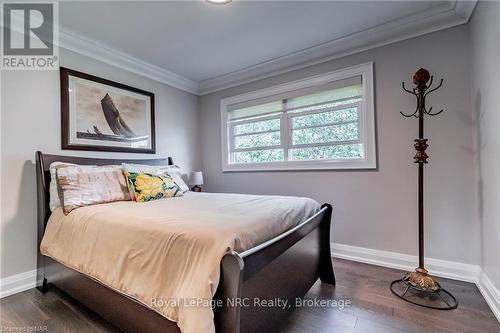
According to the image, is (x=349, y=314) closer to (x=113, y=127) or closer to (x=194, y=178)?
(x=194, y=178)

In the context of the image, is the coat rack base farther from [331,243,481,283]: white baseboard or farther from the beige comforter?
the beige comforter

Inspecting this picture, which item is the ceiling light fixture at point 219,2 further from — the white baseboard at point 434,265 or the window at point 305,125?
the white baseboard at point 434,265

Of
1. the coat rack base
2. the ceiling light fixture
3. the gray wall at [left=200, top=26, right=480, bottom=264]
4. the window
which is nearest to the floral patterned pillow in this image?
the window

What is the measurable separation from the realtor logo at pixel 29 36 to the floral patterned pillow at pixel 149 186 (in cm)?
137

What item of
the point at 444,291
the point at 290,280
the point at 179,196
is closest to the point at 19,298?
the point at 179,196

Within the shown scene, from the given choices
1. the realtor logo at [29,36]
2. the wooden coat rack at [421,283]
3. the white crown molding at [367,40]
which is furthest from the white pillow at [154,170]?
the wooden coat rack at [421,283]

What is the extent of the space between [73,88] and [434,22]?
12.1 ft

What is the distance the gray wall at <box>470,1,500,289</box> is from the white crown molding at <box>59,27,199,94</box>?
3389 millimetres

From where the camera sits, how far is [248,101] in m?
3.65

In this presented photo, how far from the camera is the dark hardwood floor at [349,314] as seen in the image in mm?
1600

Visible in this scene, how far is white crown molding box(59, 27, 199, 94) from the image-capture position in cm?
254

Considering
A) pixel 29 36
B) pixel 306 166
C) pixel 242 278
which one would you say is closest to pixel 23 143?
pixel 29 36

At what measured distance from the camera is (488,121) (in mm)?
1895

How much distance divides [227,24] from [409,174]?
7.80ft
